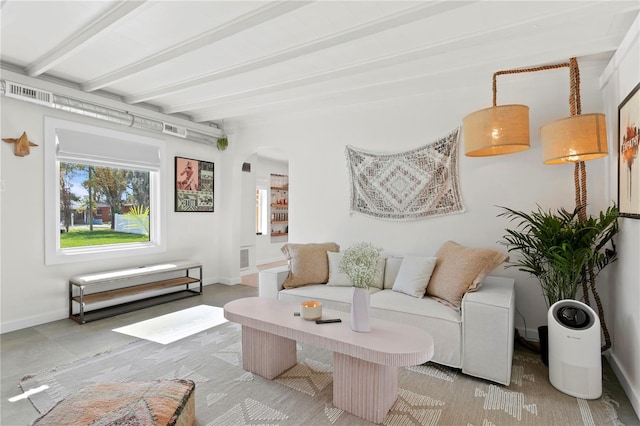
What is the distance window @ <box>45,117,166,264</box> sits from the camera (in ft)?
12.1

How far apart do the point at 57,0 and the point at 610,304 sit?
4.87 metres

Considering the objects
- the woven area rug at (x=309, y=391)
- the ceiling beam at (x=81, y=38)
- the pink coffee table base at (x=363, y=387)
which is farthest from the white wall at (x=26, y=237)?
the pink coffee table base at (x=363, y=387)

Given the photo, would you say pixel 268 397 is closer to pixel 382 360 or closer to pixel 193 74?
pixel 382 360

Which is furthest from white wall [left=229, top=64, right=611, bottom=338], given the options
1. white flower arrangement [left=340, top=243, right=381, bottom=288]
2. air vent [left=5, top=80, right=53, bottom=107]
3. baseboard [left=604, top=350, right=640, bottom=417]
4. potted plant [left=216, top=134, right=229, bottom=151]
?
air vent [left=5, top=80, right=53, bottom=107]

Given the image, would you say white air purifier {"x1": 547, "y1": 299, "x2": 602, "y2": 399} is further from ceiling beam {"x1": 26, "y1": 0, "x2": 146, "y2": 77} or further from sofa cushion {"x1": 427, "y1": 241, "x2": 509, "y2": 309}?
ceiling beam {"x1": 26, "y1": 0, "x2": 146, "y2": 77}

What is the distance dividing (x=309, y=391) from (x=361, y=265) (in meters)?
1.00

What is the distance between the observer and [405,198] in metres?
3.77

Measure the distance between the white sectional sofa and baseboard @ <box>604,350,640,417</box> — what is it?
70 cm

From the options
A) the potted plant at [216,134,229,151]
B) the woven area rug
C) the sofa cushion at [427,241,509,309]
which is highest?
the potted plant at [216,134,229,151]

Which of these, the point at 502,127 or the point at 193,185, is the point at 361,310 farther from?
the point at 193,185

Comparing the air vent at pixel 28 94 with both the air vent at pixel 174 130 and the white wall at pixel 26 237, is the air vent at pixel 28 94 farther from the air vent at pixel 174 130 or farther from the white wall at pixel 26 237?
the air vent at pixel 174 130

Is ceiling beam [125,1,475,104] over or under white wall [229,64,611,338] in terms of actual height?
over

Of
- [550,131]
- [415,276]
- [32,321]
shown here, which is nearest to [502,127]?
[550,131]

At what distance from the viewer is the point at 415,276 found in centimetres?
305
